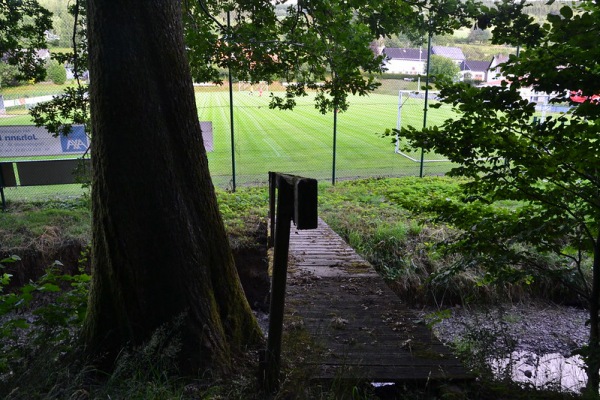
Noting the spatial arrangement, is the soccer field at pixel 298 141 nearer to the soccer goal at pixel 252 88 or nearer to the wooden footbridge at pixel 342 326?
the soccer goal at pixel 252 88

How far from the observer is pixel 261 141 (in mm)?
14711

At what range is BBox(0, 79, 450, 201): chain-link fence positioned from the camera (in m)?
9.55

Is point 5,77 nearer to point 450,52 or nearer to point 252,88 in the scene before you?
point 252,88

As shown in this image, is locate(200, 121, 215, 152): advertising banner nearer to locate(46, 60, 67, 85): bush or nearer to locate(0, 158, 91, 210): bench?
locate(0, 158, 91, 210): bench

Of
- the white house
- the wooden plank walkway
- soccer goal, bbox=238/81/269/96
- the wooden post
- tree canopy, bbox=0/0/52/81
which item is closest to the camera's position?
the wooden post

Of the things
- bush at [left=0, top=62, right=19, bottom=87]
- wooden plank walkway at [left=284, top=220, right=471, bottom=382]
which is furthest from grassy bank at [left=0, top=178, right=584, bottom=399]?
bush at [left=0, top=62, right=19, bottom=87]

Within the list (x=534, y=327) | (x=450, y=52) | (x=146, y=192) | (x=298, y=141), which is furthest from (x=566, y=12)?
(x=298, y=141)

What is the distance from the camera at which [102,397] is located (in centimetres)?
211

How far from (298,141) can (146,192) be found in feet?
45.1

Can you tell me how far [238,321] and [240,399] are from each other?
793 millimetres

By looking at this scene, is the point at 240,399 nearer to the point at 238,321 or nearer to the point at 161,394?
the point at 161,394

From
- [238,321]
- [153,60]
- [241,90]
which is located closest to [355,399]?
[238,321]

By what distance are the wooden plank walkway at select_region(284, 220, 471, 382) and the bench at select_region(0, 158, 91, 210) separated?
6.82m

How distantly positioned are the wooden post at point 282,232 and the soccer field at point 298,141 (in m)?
7.75
